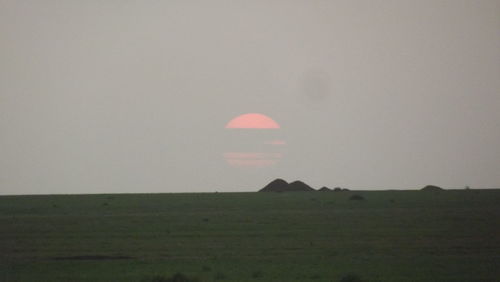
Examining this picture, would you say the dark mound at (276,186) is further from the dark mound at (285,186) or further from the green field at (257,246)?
the green field at (257,246)

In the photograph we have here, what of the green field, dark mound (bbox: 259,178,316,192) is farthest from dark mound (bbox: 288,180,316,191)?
the green field

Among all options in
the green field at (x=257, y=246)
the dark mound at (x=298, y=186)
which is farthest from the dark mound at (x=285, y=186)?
the green field at (x=257, y=246)

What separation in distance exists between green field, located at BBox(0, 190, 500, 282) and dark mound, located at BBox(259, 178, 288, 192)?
10732 cm

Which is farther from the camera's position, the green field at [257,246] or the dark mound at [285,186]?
the dark mound at [285,186]

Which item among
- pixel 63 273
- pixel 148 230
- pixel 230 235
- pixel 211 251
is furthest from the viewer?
pixel 148 230

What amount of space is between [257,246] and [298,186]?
13726 centimetres

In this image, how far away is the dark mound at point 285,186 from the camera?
177 meters

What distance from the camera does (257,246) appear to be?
43.3m

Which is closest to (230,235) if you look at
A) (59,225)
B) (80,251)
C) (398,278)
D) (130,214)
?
(80,251)

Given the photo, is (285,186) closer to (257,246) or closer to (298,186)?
(298,186)

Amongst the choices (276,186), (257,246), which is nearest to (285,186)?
(276,186)

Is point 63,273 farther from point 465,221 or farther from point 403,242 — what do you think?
point 465,221

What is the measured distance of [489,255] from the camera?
125ft

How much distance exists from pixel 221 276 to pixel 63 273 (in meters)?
7.01
